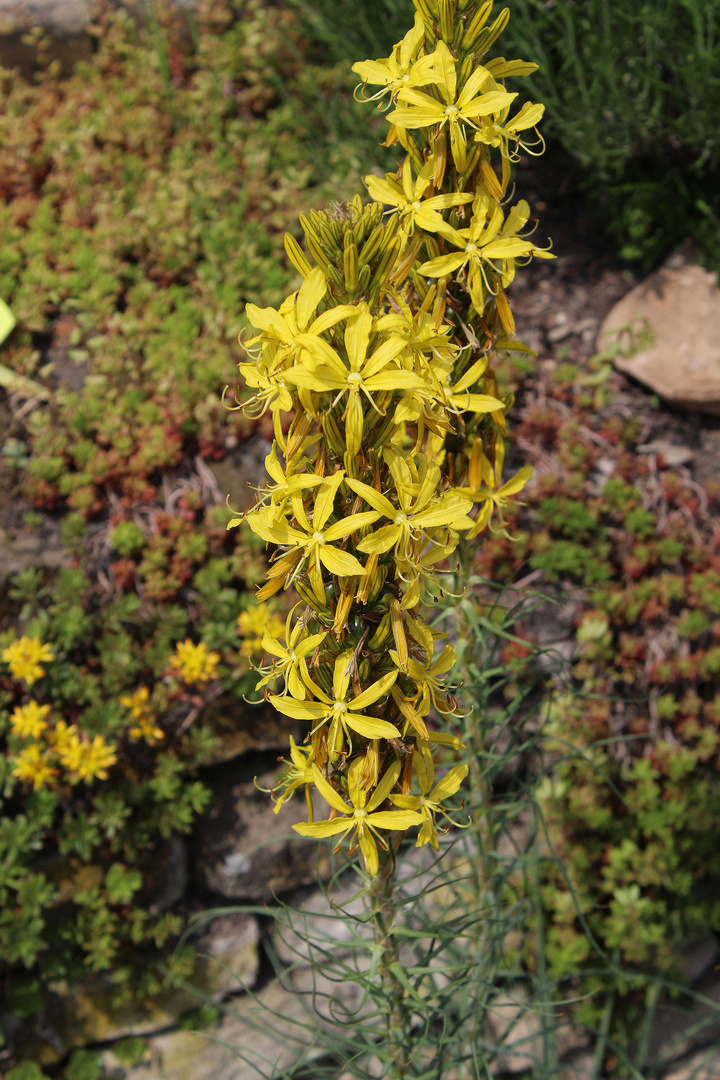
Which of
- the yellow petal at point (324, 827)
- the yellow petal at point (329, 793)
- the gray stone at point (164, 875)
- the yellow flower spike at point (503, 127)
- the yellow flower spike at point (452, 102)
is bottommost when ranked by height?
the gray stone at point (164, 875)

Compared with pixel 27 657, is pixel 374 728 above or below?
above

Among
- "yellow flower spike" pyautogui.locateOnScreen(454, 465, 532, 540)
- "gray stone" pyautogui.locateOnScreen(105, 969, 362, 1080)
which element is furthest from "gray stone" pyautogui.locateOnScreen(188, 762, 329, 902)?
"yellow flower spike" pyautogui.locateOnScreen(454, 465, 532, 540)

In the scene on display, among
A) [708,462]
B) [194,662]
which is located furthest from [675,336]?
[194,662]

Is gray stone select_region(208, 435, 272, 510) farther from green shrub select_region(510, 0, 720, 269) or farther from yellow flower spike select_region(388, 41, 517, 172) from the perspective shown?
yellow flower spike select_region(388, 41, 517, 172)

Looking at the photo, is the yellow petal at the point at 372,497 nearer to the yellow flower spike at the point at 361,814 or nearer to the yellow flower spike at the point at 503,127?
the yellow flower spike at the point at 361,814

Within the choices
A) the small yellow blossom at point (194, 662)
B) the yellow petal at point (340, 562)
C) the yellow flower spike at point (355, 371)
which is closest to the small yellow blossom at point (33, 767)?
the small yellow blossom at point (194, 662)

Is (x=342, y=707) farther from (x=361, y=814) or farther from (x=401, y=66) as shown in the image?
(x=401, y=66)
